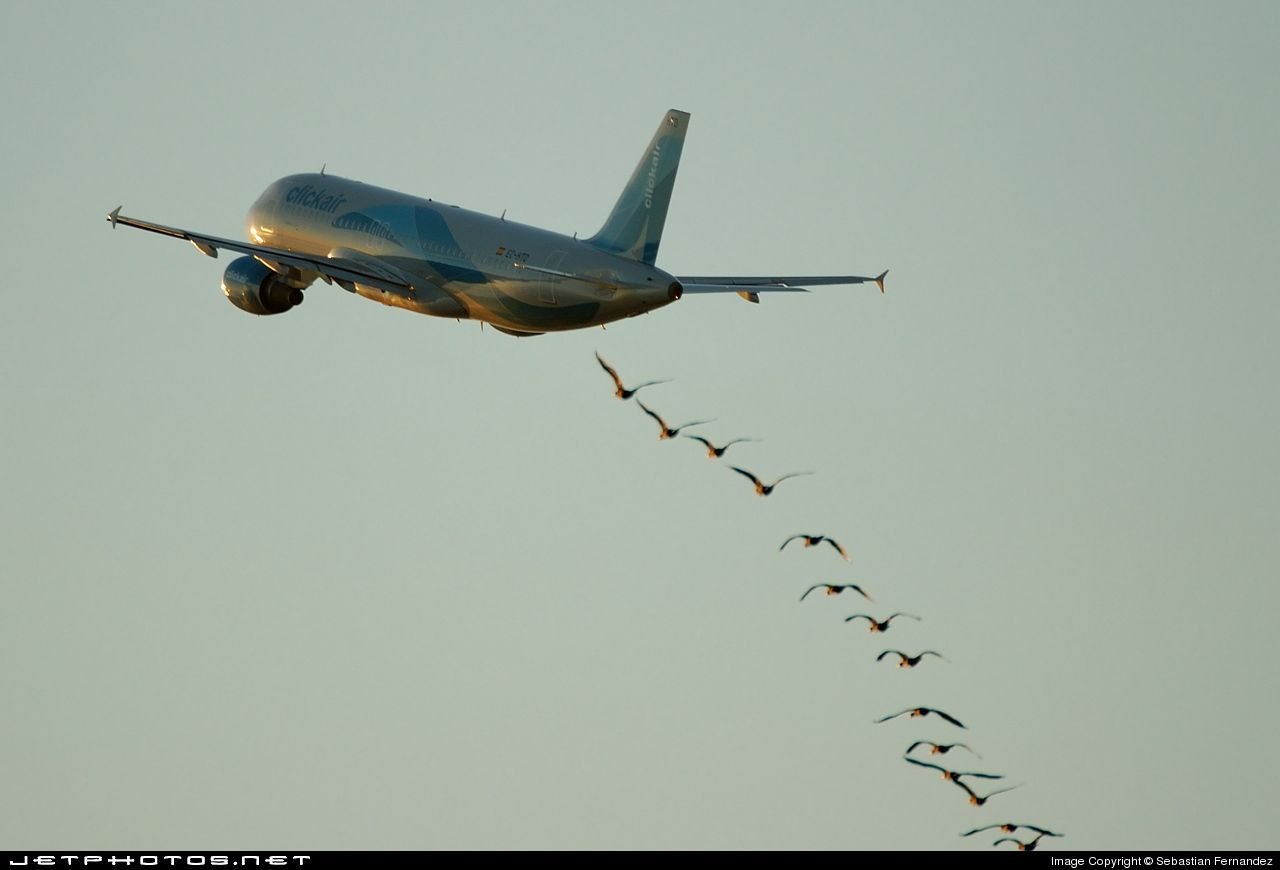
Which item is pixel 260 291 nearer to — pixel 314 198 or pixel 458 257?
pixel 314 198

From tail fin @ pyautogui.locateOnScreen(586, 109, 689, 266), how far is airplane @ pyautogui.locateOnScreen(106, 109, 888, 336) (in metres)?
0.04

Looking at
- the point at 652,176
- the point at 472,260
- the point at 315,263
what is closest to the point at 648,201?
the point at 652,176

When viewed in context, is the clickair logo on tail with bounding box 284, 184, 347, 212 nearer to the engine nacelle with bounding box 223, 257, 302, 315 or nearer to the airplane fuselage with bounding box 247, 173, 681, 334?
the airplane fuselage with bounding box 247, 173, 681, 334

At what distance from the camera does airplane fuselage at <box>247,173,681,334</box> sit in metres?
99.4

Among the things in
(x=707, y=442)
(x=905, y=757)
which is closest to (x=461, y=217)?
(x=707, y=442)

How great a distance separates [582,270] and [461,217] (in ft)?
32.4

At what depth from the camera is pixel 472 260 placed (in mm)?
104625

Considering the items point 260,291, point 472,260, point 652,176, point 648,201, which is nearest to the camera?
point 648,201

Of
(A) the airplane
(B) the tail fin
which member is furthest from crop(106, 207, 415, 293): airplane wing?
(B) the tail fin

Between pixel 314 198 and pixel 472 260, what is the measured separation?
1405cm

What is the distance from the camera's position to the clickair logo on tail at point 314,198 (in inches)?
4483
